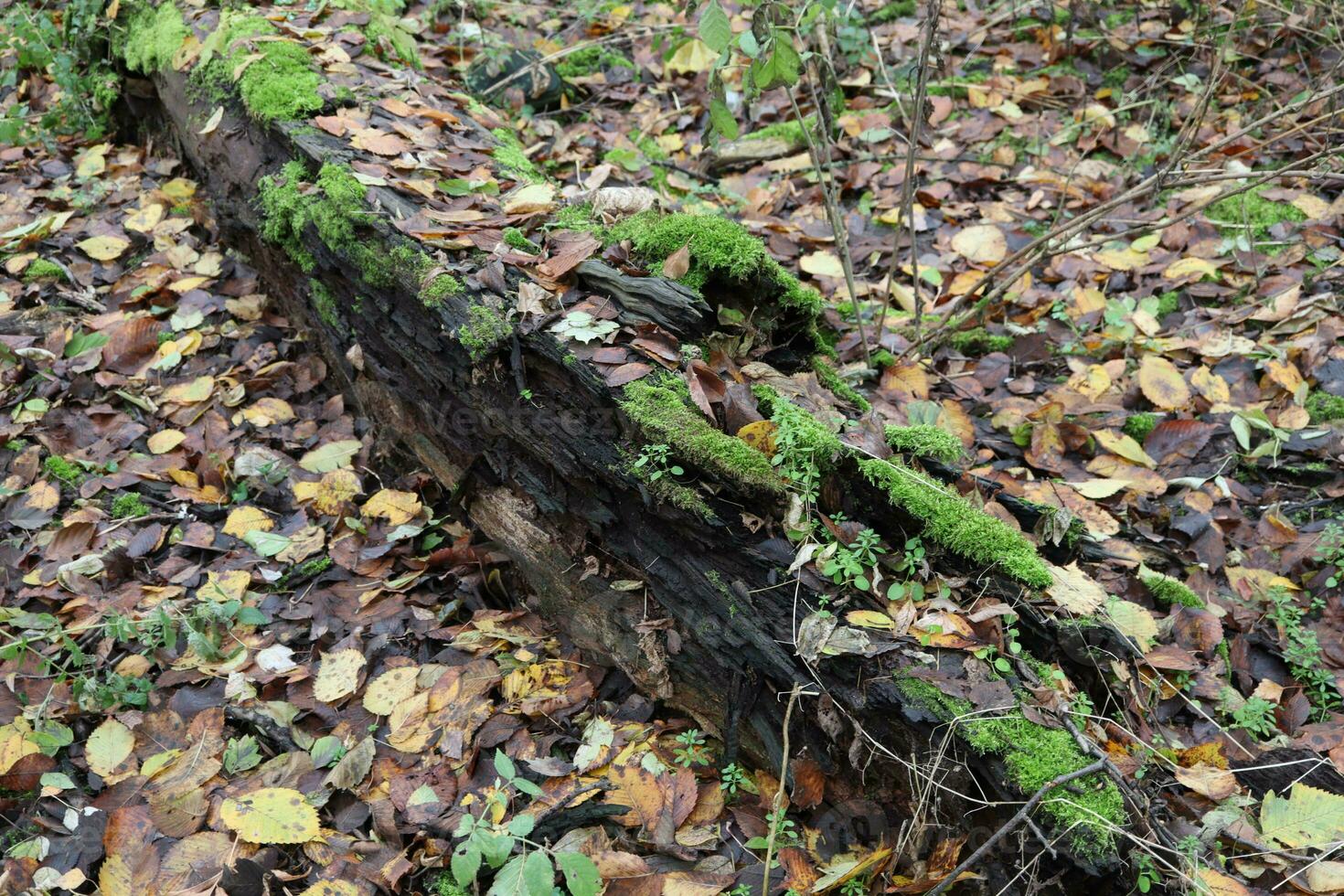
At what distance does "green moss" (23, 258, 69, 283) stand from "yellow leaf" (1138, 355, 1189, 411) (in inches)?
192

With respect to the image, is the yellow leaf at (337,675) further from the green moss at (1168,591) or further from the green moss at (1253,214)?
the green moss at (1253,214)

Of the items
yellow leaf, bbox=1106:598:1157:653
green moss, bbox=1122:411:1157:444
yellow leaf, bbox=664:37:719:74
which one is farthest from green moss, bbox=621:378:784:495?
yellow leaf, bbox=664:37:719:74

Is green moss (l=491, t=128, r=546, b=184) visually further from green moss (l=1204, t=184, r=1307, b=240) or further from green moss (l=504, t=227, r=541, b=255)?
green moss (l=1204, t=184, r=1307, b=240)

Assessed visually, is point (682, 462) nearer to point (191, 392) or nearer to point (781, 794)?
point (781, 794)

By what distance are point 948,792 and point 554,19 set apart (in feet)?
19.0

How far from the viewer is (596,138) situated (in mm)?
5344

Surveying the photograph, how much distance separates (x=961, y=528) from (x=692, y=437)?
73 cm

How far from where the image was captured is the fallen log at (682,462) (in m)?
2.24

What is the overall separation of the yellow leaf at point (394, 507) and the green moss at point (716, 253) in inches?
49.9

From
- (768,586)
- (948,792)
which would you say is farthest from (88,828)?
(948,792)

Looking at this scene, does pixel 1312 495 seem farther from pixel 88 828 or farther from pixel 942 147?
pixel 88 828

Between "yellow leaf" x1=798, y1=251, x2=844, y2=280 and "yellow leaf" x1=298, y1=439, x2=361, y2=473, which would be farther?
"yellow leaf" x1=798, y1=251, x2=844, y2=280

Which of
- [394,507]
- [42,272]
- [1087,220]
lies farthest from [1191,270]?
[42,272]

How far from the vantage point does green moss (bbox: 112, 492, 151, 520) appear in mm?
3509
